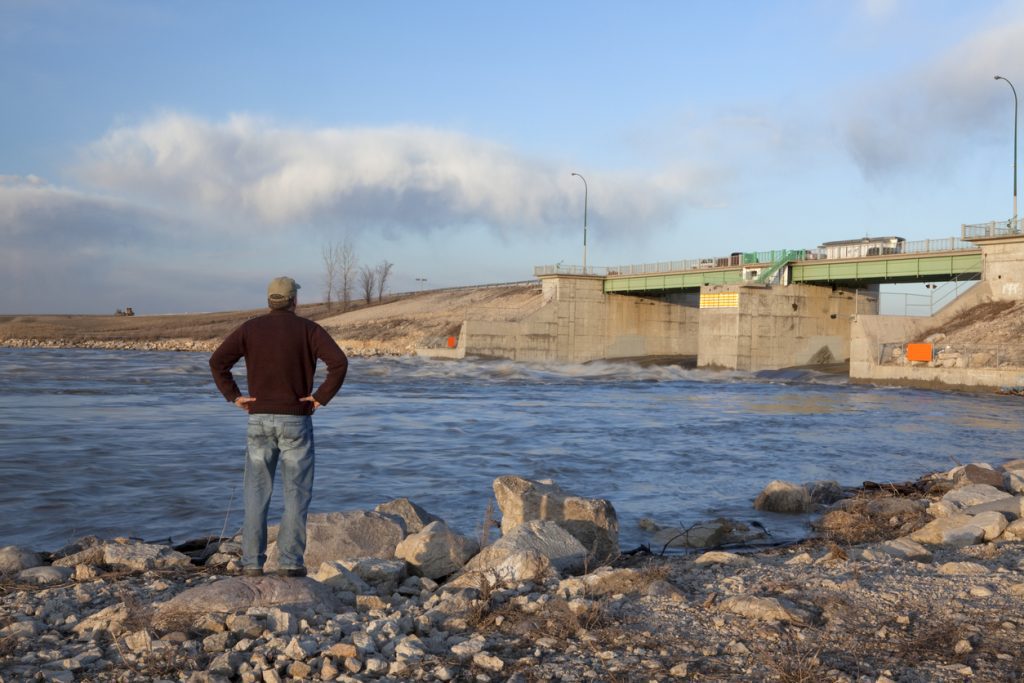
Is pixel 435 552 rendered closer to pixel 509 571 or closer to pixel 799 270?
pixel 509 571

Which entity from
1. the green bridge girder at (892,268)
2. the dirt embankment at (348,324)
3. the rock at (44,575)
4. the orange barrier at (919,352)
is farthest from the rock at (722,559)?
the dirt embankment at (348,324)

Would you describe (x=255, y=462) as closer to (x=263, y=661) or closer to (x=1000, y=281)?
(x=263, y=661)

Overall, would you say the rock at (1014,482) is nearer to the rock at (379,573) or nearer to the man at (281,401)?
the rock at (379,573)

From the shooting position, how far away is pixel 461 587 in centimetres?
692

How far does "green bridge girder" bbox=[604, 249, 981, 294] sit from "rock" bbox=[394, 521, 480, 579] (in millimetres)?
45444

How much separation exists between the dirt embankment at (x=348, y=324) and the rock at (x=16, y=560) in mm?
59355

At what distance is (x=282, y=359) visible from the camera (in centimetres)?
685

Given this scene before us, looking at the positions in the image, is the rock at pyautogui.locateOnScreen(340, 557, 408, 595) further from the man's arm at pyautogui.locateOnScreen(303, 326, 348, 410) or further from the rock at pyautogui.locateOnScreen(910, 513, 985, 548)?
the rock at pyautogui.locateOnScreen(910, 513, 985, 548)

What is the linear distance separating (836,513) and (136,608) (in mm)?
8705

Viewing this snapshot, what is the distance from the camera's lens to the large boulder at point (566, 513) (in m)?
9.03

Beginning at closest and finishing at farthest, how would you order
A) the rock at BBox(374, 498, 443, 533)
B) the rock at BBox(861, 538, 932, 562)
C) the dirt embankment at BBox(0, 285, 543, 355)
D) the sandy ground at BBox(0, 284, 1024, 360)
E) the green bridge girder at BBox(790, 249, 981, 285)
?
the rock at BBox(861, 538, 932, 562), the rock at BBox(374, 498, 443, 533), the green bridge girder at BBox(790, 249, 981, 285), the sandy ground at BBox(0, 284, 1024, 360), the dirt embankment at BBox(0, 285, 543, 355)


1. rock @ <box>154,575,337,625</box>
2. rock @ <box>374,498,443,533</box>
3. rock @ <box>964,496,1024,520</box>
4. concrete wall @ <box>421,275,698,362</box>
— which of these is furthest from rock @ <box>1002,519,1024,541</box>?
concrete wall @ <box>421,275,698,362</box>

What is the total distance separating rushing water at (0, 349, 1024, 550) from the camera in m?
12.8

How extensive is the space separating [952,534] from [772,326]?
47415 mm
